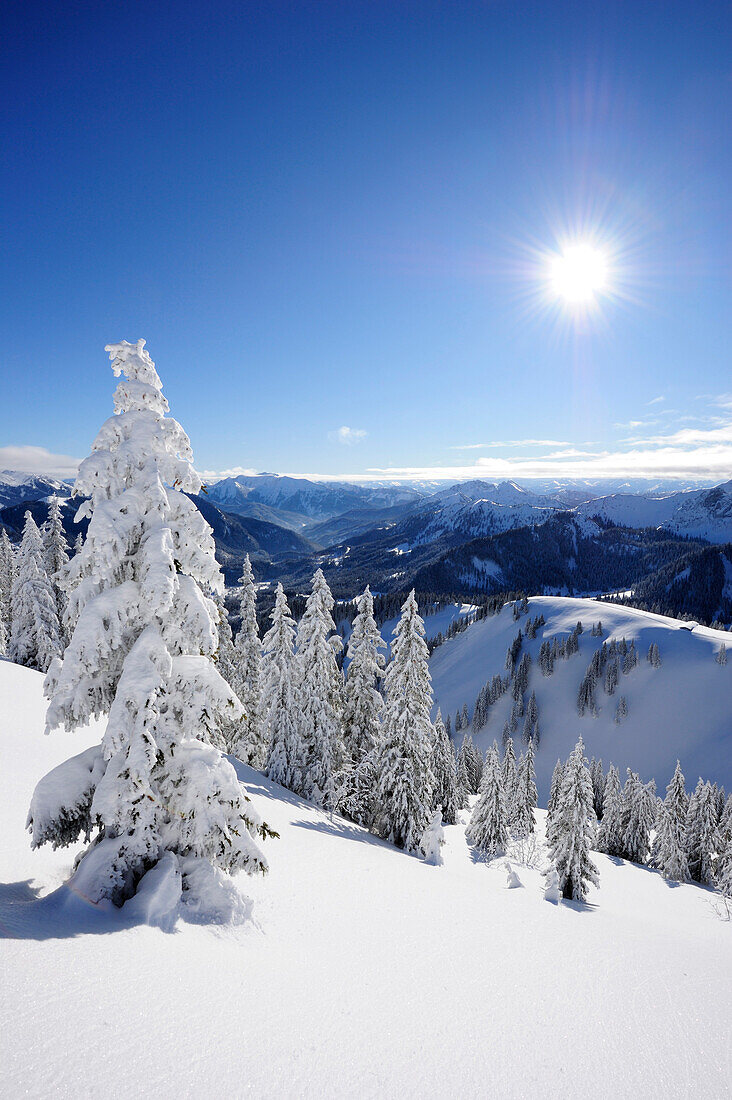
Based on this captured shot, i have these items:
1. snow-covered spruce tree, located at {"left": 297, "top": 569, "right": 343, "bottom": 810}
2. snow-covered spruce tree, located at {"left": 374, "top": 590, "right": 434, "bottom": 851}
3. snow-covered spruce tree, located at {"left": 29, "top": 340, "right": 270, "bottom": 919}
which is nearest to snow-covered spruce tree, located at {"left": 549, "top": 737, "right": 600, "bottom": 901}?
snow-covered spruce tree, located at {"left": 374, "top": 590, "right": 434, "bottom": 851}

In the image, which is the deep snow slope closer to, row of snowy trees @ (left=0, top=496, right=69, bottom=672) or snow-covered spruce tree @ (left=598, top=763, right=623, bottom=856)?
snow-covered spruce tree @ (left=598, top=763, right=623, bottom=856)

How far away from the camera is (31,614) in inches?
1319

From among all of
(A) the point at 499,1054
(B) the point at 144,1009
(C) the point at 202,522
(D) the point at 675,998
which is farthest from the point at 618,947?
(C) the point at 202,522

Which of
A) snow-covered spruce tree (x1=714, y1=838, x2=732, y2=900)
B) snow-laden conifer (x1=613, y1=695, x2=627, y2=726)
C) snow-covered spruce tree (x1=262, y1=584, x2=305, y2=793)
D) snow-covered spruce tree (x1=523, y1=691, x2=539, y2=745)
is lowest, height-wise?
snow-covered spruce tree (x1=523, y1=691, x2=539, y2=745)

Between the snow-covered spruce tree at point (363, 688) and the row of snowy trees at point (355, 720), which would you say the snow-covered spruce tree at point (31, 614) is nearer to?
the row of snowy trees at point (355, 720)

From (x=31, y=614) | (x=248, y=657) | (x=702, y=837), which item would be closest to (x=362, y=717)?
(x=248, y=657)

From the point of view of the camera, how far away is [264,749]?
30344mm

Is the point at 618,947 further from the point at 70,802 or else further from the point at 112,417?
the point at 112,417

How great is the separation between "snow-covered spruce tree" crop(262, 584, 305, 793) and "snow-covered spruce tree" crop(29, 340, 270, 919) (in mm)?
18715

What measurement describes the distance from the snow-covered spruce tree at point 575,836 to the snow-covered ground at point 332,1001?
19694 mm

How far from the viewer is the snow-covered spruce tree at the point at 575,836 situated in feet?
98.1

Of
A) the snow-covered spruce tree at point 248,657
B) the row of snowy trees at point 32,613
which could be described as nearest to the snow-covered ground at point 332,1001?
the snow-covered spruce tree at point 248,657

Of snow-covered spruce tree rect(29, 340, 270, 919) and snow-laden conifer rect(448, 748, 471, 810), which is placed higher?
snow-covered spruce tree rect(29, 340, 270, 919)

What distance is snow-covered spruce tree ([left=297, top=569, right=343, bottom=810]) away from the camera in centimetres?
2675
